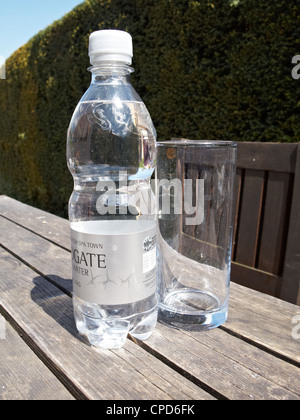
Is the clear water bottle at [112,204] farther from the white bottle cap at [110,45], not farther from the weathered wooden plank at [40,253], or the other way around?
the weathered wooden plank at [40,253]

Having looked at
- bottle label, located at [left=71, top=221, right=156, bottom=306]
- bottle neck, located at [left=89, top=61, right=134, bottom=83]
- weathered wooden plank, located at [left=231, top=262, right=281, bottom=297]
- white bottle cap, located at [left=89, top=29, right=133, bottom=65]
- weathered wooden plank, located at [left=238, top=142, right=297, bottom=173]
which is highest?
white bottle cap, located at [left=89, top=29, right=133, bottom=65]

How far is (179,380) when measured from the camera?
24.6 inches

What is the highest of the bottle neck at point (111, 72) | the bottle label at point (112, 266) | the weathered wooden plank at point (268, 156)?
the bottle neck at point (111, 72)

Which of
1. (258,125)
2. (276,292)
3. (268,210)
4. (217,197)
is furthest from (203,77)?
(217,197)

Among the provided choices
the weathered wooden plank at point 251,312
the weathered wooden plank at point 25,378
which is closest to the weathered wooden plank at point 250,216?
the weathered wooden plank at point 251,312

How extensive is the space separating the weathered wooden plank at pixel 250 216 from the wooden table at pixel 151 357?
69 cm

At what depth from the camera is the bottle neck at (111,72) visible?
32.3 inches

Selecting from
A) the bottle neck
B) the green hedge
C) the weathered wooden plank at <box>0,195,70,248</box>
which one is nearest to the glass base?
the bottle neck

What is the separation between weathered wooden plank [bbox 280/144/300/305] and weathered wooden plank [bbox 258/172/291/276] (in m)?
0.10

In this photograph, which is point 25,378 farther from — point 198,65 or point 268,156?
point 198,65

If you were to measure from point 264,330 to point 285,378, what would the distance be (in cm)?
17

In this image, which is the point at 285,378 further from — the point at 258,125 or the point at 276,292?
the point at 258,125

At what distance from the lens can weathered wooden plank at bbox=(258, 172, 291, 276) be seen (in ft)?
4.96

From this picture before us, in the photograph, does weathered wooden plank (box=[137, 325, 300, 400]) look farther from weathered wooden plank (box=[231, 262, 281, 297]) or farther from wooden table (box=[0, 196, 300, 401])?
weathered wooden plank (box=[231, 262, 281, 297])
